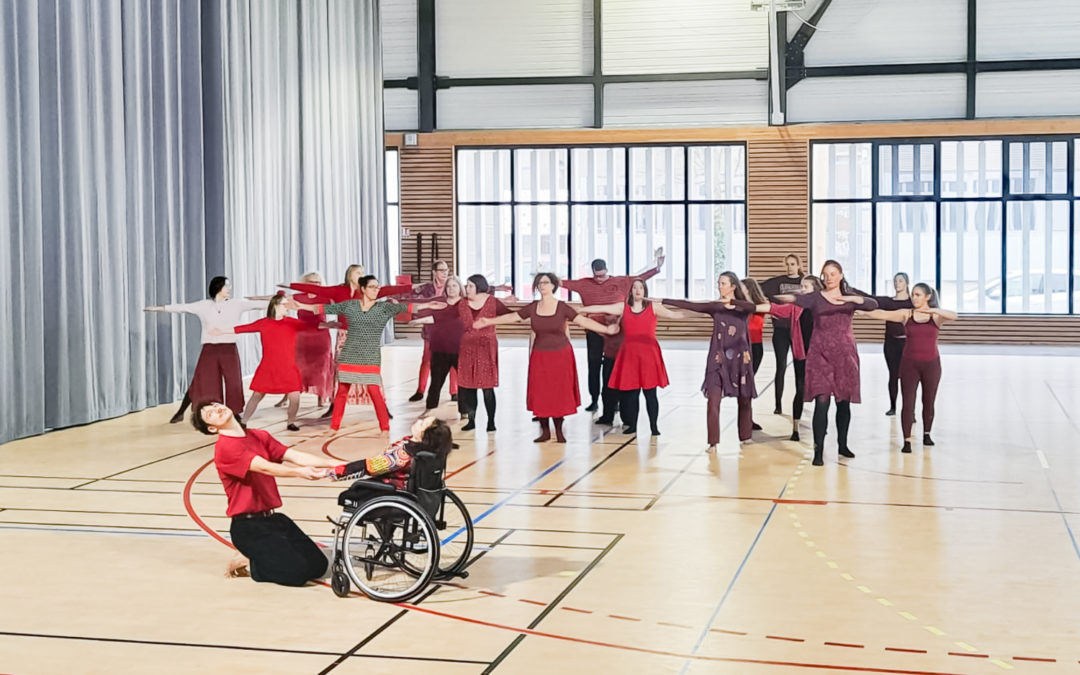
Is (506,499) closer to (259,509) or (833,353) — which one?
(259,509)

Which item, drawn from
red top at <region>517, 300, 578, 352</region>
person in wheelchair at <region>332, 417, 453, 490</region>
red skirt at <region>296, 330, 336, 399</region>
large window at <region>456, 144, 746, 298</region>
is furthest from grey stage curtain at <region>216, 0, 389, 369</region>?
person in wheelchair at <region>332, 417, 453, 490</region>

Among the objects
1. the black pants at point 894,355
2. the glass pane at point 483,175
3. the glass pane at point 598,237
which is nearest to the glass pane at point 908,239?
the glass pane at point 598,237

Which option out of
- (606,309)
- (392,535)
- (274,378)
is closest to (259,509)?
(392,535)

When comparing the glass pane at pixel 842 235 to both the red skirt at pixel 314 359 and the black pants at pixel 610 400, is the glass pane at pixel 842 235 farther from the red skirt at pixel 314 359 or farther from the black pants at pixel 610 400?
the red skirt at pixel 314 359

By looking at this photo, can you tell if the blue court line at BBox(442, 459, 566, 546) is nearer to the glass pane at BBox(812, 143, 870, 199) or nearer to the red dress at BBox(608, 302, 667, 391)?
the red dress at BBox(608, 302, 667, 391)

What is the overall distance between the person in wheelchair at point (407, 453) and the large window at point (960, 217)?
1902cm

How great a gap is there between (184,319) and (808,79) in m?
13.6

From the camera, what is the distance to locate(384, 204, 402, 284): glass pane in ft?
85.7

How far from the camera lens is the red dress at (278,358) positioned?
12.4 metres

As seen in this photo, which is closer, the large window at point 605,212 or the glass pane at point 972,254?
the glass pane at point 972,254

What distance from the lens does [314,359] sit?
1370 centimetres

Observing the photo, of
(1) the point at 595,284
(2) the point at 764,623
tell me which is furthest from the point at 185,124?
(2) the point at 764,623

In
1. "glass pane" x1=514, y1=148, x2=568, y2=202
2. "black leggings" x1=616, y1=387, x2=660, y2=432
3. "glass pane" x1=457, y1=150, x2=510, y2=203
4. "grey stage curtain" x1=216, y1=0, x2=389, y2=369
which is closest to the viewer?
"black leggings" x1=616, y1=387, x2=660, y2=432

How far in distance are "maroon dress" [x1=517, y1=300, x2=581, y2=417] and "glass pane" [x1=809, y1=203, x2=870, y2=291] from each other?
14022 mm
